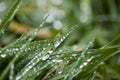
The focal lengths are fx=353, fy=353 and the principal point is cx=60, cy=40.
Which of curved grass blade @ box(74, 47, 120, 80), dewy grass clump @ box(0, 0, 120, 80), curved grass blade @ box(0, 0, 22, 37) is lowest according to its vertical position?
curved grass blade @ box(74, 47, 120, 80)

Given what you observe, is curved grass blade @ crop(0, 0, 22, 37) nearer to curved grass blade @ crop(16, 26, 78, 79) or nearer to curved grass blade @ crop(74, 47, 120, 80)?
curved grass blade @ crop(16, 26, 78, 79)

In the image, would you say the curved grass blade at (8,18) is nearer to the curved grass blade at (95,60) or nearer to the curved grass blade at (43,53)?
the curved grass blade at (43,53)

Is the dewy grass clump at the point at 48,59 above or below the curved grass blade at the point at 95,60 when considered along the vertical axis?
above

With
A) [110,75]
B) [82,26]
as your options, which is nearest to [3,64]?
[110,75]

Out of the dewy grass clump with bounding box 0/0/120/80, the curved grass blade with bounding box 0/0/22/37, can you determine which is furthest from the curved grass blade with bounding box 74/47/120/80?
A: the curved grass blade with bounding box 0/0/22/37

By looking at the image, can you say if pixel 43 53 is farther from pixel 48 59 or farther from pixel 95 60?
pixel 95 60

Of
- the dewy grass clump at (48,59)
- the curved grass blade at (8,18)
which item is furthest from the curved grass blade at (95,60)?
the curved grass blade at (8,18)

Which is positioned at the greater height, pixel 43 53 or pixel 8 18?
pixel 8 18

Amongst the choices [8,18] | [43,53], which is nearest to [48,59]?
[43,53]
